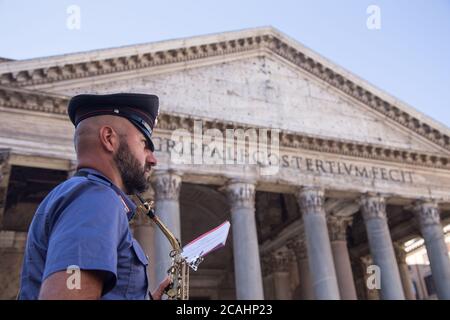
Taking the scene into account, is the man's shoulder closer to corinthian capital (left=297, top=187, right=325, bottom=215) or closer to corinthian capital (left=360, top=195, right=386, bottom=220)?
corinthian capital (left=297, top=187, right=325, bottom=215)

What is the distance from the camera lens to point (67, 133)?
12305mm

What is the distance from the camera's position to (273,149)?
1447 centimetres

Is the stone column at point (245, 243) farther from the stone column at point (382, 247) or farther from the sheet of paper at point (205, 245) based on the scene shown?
the sheet of paper at point (205, 245)

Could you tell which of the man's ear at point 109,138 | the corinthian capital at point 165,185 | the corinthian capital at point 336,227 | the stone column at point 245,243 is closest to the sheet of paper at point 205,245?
the man's ear at point 109,138

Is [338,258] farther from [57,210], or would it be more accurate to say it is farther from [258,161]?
[57,210]

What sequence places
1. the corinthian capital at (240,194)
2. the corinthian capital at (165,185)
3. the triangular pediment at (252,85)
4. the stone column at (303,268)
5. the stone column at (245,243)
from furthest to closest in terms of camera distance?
1. the stone column at (303,268)
2. the corinthian capital at (240,194)
3. the triangular pediment at (252,85)
4. the corinthian capital at (165,185)
5. the stone column at (245,243)

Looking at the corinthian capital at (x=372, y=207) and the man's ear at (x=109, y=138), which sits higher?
the corinthian capital at (x=372, y=207)

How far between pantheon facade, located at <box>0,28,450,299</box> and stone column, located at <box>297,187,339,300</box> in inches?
1.2

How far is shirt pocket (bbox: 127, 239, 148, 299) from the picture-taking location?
1.73m

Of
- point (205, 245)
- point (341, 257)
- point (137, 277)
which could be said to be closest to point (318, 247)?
point (341, 257)

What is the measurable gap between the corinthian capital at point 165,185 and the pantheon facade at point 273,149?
0.03 meters

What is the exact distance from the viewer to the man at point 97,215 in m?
1.44

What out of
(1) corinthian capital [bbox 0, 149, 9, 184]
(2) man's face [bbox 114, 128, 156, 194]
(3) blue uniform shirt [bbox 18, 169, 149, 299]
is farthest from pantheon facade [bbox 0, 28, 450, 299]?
(3) blue uniform shirt [bbox 18, 169, 149, 299]
